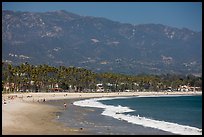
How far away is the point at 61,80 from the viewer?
134625 millimetres

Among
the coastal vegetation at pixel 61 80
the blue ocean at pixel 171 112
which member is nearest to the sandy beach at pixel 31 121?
the blue ocean at pixel 171 112

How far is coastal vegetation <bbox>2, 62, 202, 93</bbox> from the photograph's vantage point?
117312mm

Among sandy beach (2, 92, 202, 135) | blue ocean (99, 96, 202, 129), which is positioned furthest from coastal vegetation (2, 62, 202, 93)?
sandy beach (2, 92, 202, 135)

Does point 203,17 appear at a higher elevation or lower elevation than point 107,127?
higher

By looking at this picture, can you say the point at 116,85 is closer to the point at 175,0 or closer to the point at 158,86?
the point at 158,86

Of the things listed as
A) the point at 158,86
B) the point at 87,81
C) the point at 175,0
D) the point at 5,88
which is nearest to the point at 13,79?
the point at 5,88

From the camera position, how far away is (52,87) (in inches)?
5276

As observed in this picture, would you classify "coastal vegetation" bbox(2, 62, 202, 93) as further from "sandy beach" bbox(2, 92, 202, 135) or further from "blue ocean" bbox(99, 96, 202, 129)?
"sandy beach" bbox(2, 92, 202, 135)

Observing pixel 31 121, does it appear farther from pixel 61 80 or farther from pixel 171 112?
pixel 61 80

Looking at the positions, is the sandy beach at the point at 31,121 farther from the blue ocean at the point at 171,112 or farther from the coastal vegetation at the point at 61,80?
the coastal vegetation at the point at 61,80

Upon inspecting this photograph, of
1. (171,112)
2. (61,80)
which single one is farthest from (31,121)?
(61,80)

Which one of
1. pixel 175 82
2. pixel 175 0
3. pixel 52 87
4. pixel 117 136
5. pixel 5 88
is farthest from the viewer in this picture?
pixel 175 82

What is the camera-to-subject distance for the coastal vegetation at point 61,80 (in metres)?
117

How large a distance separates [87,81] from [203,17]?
12965 centimetres
